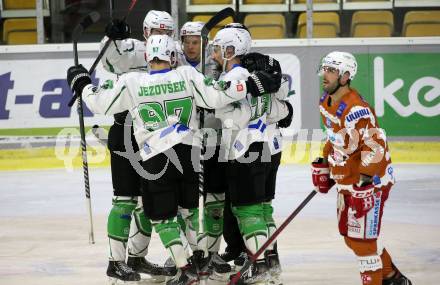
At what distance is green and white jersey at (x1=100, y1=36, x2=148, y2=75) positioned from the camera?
559 centimetres

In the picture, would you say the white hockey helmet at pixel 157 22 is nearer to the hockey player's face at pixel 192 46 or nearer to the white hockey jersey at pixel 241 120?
the hockey player's face at pixel 192 46

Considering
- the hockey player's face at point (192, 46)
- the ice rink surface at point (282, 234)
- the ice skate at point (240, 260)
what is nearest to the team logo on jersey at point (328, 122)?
the ice rink surface at point (282, 234)

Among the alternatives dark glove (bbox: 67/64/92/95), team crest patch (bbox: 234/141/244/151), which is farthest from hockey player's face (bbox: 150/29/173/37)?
team crest patch (bbox: 234/141/244/151)

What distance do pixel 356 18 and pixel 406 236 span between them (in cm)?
418

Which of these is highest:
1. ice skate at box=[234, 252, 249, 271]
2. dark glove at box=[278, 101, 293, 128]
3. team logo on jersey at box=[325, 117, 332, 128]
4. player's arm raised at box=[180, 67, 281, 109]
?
player's arm raised at box=[180, 67, 281, 109]

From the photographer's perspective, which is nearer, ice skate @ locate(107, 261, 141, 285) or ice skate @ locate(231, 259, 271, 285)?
ice skate @ locate(231, 259, 271, 285)

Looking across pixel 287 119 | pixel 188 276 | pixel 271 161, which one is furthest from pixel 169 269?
pixel 287 119

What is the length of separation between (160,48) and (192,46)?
2.26 ft

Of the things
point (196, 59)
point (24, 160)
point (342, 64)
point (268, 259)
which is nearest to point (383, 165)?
point (342, 64)

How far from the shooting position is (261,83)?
5.07 meters

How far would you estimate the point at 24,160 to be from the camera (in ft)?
31.3

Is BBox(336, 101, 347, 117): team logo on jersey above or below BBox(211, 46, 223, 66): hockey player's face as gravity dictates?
below

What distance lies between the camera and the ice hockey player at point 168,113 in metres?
4.95

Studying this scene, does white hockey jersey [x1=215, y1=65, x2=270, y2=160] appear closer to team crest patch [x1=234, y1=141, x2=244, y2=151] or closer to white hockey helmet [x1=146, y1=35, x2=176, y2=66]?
team crest patch [x1=234, y1=141, x2=244, y2=151]
